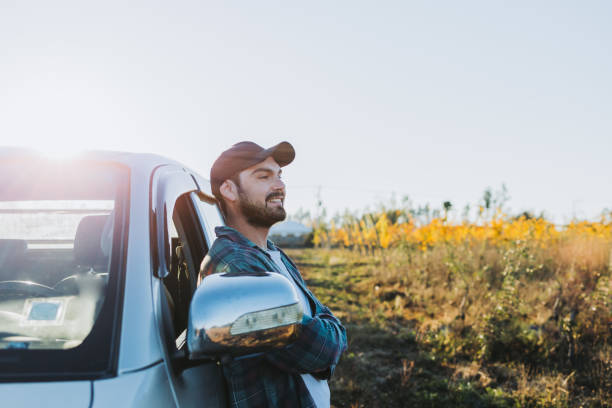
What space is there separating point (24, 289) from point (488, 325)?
5101mm

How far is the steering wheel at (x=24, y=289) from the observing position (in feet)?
4.43

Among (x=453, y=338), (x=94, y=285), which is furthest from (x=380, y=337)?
(x=94, y=285)

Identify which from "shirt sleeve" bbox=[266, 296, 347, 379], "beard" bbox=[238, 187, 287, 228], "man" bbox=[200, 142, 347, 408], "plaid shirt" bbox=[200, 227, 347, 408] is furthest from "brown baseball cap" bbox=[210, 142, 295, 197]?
"shirt sleeve" bbox=[266, 296, 347, 379]

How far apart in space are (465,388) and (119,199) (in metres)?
4.14

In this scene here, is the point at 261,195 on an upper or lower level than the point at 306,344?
upper

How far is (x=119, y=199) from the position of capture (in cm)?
130

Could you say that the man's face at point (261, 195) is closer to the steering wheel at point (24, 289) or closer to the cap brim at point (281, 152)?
the cap brim at point (281, 152)

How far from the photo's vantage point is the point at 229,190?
197cm

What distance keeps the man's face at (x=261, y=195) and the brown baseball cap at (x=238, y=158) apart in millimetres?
35

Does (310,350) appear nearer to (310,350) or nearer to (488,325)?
(310,350)

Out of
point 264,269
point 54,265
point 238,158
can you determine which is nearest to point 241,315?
point 264,269

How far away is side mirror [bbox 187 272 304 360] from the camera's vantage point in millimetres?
953

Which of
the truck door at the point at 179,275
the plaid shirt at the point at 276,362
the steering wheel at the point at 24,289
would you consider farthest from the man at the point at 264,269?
the steering wheel at the point at 24,289

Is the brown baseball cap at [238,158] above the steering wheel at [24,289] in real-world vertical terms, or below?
above
